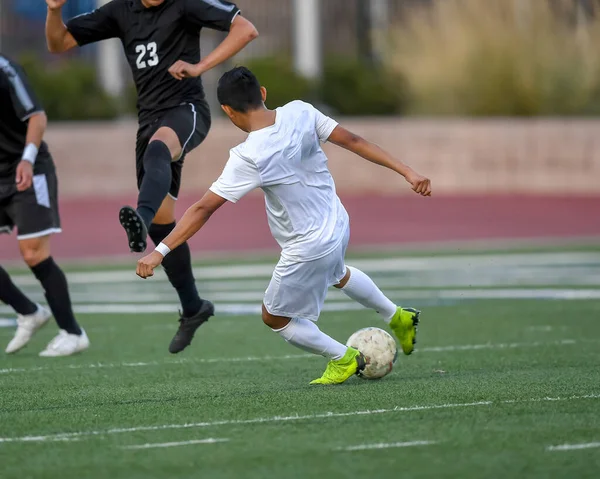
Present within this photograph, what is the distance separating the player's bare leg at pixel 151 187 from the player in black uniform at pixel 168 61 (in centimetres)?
1

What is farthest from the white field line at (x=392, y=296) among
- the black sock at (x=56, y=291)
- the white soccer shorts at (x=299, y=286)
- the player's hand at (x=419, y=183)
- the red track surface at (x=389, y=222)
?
the red track surface at (x=389, y=222)

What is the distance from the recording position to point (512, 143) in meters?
24.6

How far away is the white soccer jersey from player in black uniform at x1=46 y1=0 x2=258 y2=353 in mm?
A: 990

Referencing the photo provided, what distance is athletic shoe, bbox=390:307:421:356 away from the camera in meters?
7.81

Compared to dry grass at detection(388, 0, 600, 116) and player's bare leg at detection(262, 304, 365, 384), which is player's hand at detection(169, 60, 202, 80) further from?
dry grass at detection(388, 0, 600, 116)

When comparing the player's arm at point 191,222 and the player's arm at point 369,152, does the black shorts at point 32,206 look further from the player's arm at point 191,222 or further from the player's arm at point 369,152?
the player's arm at point 369,152

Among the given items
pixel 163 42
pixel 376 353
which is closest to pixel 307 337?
pixel 376 353

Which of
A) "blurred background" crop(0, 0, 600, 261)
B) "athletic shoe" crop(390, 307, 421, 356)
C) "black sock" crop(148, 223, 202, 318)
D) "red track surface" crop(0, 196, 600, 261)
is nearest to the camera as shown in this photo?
"athletic shoe" crop(390, 307, 421, 356)

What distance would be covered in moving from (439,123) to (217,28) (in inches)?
681

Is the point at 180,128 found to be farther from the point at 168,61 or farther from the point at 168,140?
the point at 168,61

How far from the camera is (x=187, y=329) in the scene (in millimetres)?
8555

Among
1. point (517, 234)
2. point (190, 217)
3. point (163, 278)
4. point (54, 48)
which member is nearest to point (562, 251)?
point (517, 234)

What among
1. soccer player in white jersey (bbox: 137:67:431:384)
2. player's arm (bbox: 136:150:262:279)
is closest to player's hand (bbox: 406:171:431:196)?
soccer player in white jersey (bbox: 137:67:431:384)

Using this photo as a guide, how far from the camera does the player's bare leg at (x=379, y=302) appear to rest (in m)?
7.62
